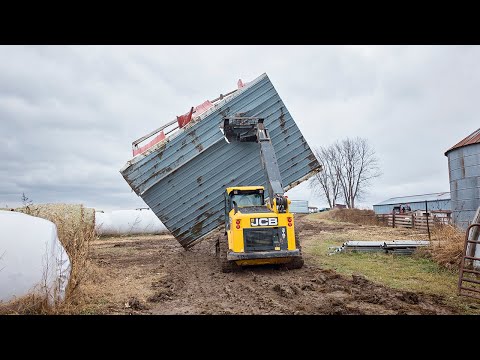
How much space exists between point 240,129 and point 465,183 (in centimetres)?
817

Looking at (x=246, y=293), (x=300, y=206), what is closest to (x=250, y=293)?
(x=246, y=293)

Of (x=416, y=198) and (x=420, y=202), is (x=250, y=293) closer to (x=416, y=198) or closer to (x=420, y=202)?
(x=420, y=202)

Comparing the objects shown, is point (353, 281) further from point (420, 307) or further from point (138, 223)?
point (138, 223)

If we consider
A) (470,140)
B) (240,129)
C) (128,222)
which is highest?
(240,129)

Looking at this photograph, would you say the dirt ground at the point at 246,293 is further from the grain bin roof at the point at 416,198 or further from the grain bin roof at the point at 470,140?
the grain bin roof at the point at 416,198

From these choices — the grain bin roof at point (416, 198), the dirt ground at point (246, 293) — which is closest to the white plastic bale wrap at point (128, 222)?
the dirt ground at point (246, 293)

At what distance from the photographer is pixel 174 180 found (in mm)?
12914

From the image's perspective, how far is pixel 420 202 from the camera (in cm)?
4888

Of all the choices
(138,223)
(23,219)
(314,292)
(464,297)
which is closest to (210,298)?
(314,292)

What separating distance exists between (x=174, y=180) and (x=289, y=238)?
4.96 m

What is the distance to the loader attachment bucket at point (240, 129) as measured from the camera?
12.1 m

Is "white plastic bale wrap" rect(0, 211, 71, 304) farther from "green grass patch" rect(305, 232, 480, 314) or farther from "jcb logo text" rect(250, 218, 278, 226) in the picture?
"green grass patch" rect(305, 232, 480, 314)

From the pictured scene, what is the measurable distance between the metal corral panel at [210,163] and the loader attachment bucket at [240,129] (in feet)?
0.87

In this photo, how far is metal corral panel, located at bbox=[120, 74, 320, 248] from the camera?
41.1 ft
